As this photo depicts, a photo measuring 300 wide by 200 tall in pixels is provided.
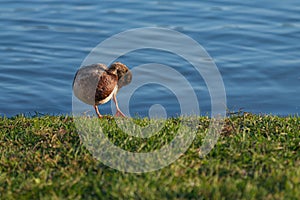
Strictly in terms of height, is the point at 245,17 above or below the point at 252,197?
above

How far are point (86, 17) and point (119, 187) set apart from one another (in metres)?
10.7

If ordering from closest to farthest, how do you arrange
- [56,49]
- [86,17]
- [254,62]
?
[254,62] < [56,49] < [86,17]

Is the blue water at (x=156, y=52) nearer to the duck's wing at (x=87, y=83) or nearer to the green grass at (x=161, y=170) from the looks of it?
the duck's wing at (x=87, y=83)

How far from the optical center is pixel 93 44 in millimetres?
14891

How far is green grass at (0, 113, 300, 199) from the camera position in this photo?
5.71 m

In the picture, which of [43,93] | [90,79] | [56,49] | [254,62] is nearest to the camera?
[90,79]

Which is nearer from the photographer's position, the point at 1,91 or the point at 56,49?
the point at 1,91

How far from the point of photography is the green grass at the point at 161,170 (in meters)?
5.71

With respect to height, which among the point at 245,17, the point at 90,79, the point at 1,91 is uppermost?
the point at 245,17

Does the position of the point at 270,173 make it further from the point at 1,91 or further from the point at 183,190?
the point at 1,91

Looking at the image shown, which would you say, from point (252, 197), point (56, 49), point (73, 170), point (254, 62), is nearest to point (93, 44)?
point (56, 49)

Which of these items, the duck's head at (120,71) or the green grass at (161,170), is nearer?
the green grass at (161,170)

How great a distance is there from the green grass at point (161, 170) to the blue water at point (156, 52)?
14.3ft

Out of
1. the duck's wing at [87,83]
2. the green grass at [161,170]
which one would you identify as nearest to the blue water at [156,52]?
the duck's wing at [87,83]
